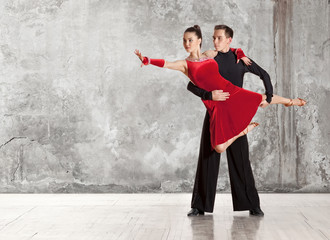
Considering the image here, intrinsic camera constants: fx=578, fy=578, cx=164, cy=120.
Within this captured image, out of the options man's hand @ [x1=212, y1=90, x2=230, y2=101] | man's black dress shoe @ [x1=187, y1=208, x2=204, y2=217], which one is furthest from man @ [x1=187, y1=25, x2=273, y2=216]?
man's hand @ [x1=212, y1=90, x2=230, y2=101]

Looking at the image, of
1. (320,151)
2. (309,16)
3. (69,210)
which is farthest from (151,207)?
(309,16)

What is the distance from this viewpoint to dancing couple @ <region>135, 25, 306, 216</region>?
399cm

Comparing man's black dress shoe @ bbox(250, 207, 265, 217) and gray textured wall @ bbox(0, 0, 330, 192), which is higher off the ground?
gray textured wall @ bbox(0, 0, 330, 192)

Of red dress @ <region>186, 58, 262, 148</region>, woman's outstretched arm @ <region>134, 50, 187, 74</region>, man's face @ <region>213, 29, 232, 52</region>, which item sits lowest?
red dress @ <region>186, 58, 262, 148</region>

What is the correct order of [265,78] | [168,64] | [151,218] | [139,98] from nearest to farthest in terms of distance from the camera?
[168,64], [151,218], [265,78], [139,98]

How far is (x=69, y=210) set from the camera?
14.5 feet

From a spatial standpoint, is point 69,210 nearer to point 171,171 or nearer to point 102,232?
point 102,232

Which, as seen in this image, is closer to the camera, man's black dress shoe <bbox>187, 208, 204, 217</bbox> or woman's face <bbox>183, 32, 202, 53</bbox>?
woman's face <bbox>183, 32, 202, 53</bbox>

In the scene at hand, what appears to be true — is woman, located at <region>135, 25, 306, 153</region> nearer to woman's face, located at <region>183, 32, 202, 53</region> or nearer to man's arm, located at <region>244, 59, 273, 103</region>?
woman's face, located at <region>183, 32, 202, 53</region>

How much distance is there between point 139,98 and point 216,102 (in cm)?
166

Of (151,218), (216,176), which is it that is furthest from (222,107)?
(151,218)

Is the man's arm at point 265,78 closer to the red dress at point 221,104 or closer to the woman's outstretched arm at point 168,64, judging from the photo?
the red dress at point 221,104

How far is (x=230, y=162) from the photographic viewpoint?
419 cm

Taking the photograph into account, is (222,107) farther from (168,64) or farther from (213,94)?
(168,64)
